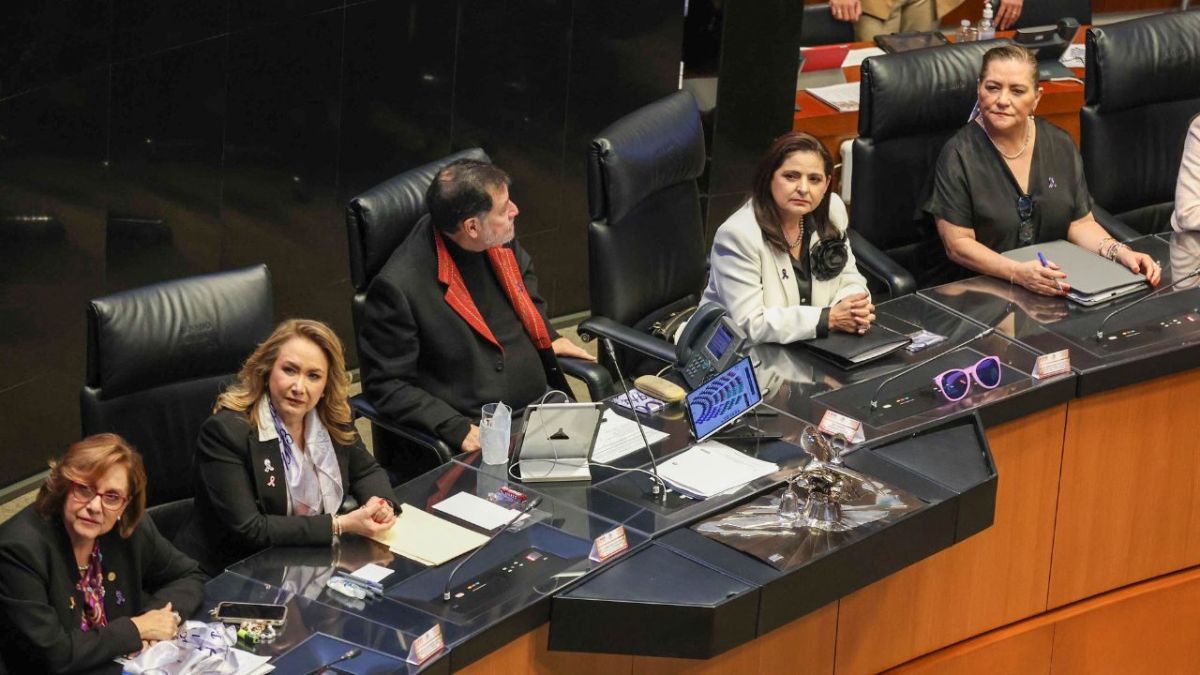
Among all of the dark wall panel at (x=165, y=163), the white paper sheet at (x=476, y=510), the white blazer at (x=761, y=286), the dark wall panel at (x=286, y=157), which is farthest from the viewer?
the dark wall panel at (x=286, y=157)

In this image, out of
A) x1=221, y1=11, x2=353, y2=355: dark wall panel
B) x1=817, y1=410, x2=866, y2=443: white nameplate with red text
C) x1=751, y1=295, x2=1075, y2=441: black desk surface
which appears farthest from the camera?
x1=221, y1=11, x2=353, y2=355: dark wall panel

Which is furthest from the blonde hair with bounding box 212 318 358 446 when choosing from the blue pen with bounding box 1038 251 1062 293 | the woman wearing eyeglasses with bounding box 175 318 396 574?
the blue pen with bounding box 1038 251 1062 293

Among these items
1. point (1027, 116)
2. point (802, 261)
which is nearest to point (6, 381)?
point (802, 261)

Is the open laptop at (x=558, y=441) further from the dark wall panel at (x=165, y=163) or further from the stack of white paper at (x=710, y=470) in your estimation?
the dark wall panel at (x=165, y=163)

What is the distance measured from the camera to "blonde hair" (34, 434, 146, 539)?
9.27 ft

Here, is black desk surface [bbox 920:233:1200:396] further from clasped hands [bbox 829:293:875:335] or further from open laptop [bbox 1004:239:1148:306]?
clasped hands [bbox 829:293:875:335]

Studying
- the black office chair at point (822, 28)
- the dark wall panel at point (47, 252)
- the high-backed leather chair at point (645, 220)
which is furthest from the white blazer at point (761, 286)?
the black office chair at point (822, 28)

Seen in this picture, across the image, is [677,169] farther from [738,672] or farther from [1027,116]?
[738,672]

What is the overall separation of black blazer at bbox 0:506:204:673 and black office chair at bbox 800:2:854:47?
14.6 ft

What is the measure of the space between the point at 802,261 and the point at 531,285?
2.32 ft

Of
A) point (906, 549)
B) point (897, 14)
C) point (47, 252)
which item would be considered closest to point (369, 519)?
point (906, 549)

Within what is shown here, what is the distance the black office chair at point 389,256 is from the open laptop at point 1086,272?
1279 mm

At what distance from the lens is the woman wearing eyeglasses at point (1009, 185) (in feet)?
15.0

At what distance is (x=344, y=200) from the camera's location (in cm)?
536
